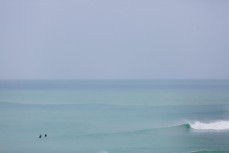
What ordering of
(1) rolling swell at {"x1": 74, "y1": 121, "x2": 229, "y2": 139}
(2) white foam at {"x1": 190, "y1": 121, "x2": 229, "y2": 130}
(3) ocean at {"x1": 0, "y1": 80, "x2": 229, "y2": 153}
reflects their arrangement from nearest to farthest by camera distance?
(3) ocean at {"x1": 0, "y1": 80, "x2": 229, "y2": 153} → (2) white foam at {"x1": 190, "y1": 121, "x2": 229, "y2": 130} → (1) rolling swell at {"x1": 74, "y1": 121, "x2": 229, "y2": 139}

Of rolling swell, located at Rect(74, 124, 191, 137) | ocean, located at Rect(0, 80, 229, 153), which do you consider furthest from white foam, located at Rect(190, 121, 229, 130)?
rolling swell, located at Rect(74, 124, 191, 137)

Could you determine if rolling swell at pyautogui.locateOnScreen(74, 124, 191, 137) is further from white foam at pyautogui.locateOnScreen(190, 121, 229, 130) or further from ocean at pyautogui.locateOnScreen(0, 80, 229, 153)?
white foam at pyautogui.locateOnScreen(190, 121, 229, 130)

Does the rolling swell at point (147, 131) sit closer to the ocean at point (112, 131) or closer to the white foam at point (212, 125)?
the ocean at point (112, 131)

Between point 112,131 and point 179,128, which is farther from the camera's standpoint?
point 112,131

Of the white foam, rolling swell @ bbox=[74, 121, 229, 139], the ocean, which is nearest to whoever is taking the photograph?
the ocean

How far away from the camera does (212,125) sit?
529 cm

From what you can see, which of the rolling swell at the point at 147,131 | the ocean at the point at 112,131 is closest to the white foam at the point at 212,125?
the ocean at the point at 112,131

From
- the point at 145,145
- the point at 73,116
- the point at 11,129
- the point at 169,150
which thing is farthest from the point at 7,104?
the point at 169,150

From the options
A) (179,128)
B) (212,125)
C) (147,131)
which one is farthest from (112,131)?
(212,125)

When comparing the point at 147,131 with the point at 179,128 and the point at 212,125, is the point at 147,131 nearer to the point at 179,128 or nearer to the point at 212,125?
the point at 179,128

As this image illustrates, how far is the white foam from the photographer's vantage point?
16.0ft

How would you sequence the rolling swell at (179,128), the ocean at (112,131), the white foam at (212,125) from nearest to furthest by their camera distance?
the ocean at (112,131), the white foam at (212,125), the rolling swell at (179,128)

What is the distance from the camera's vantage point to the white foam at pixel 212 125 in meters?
4.88

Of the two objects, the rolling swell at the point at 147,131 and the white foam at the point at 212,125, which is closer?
the white foam at the point at 212,125
